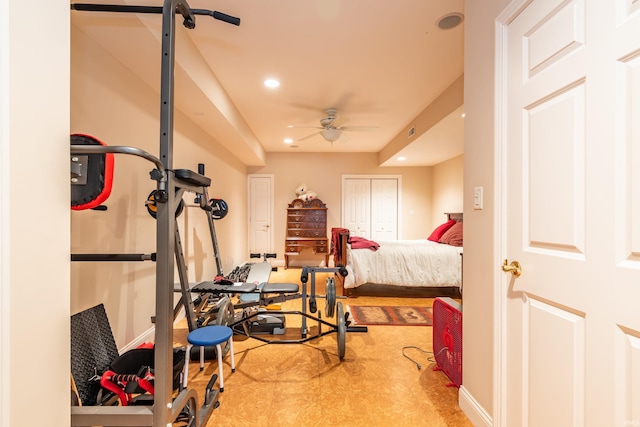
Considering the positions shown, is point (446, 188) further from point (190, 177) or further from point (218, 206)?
point (190, 177)

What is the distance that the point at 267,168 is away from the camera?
641 centimetres

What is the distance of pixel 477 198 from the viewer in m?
1.54

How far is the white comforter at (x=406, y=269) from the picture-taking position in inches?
159

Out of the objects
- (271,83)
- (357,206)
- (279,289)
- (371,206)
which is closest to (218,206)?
(279,289)

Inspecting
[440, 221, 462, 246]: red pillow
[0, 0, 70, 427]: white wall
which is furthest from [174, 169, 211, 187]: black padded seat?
[440, 221, 462, 246]: red pillow

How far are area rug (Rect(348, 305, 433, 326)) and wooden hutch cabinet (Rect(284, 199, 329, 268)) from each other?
259 cm

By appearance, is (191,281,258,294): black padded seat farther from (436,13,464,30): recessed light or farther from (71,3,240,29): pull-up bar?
(436,13,464,30): recessed light

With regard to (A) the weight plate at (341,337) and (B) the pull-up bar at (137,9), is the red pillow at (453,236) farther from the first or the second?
(B) the pull-up bar at (137,9)

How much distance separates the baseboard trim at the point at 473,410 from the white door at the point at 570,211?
168 millimetres

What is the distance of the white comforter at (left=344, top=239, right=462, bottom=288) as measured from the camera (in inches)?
159

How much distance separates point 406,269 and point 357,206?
2652 millimetres

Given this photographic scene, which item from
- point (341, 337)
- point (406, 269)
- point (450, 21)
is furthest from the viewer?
point (406, 269)

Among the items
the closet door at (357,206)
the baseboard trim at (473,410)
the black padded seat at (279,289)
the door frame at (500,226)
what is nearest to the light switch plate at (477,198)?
the door frame at (500,226)

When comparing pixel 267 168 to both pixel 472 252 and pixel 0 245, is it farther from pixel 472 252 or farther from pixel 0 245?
pixel 0 245
